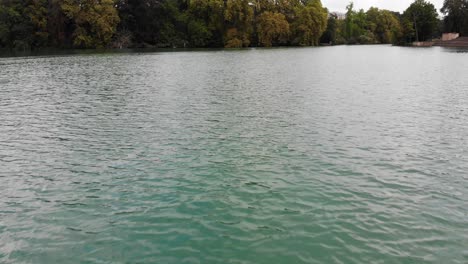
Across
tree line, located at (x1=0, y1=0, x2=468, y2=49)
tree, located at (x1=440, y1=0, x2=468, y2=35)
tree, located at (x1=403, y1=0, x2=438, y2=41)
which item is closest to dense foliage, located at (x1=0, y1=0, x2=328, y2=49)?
tree line, located at (x1=0, y1=0, x2=468, y2=49)

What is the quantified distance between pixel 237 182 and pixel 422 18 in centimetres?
15008

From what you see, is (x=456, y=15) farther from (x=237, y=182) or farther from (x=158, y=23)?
(x=237, y=182)

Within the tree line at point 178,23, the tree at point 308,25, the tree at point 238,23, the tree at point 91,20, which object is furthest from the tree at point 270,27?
the tree at point 91,20

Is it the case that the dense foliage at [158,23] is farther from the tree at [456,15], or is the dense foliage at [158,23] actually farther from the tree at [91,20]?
the tree at [456,15]

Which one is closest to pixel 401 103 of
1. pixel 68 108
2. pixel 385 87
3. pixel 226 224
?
pixel 385 87

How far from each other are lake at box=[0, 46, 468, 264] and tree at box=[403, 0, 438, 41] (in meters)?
130

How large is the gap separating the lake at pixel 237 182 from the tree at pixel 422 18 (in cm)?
13009

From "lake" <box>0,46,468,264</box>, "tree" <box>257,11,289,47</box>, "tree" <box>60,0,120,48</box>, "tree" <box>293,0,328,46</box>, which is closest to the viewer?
"lake" <box>0,46,468,264</box>

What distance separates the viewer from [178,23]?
444 ft

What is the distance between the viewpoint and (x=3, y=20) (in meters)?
111

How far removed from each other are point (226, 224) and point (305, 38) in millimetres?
136194

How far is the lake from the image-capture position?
352 inches

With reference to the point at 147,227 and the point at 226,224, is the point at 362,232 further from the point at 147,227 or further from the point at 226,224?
the point at 147,227

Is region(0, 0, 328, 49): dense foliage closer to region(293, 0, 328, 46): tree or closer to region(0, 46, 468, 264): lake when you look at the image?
region(293, 0, 328, 46): tree
